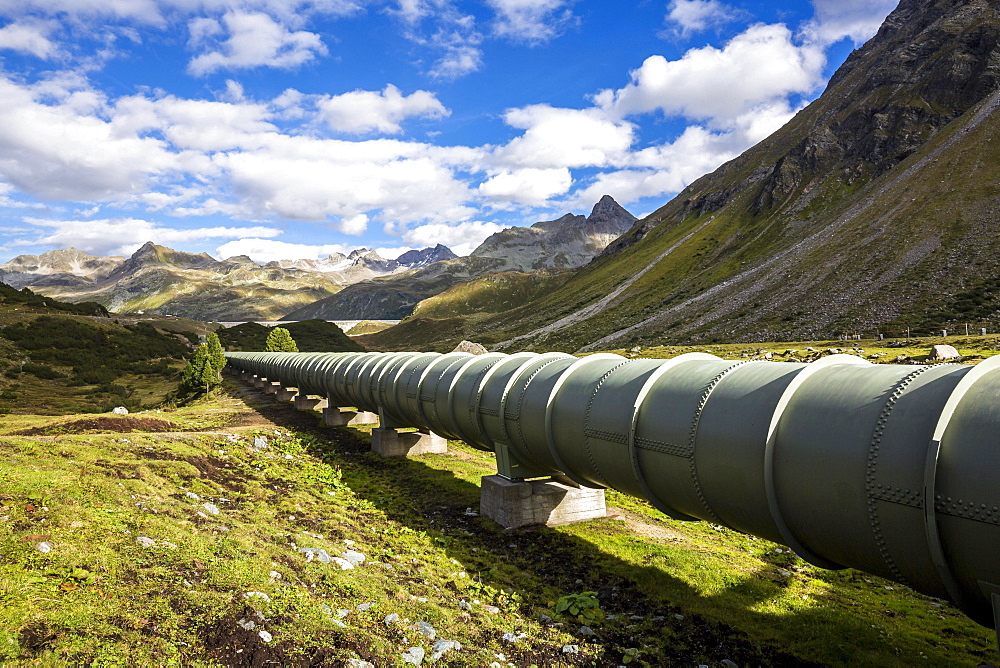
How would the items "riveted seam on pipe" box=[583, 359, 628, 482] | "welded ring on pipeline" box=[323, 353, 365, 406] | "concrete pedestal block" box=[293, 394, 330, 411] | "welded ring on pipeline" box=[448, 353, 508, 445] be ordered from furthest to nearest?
1. "concrete pedestal block" box=[293, 394, 330, 411]
2. "welded ring on pipeline" box=[323, 353, 365, 406]
3. "welded ring on pipeline" box=[448, 353, 508, 445]
4. "riveted seam on pipe" box=[583, 359, 628, 482]

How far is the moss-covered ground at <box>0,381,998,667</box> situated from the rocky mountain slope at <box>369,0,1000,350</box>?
7737 cm

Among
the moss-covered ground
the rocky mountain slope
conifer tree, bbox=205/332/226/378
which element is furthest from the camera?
the rocky mountain slope

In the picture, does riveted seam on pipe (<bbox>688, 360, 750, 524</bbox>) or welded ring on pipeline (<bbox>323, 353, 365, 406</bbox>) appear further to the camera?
welded ring on pipeline (<bbox>323, 353, 365, 406</bbox>)

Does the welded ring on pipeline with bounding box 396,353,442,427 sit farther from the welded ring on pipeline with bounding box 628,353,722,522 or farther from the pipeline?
the welded ring on pipeline with bounding box 628,353,722,522

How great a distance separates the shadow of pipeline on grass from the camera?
8.69m

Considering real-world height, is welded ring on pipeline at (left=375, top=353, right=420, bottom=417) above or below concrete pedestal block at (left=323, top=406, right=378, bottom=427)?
above

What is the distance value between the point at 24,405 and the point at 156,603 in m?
72.7

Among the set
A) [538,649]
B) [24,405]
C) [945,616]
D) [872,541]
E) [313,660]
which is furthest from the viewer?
[24,405]

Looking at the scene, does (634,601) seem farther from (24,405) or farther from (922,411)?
(24,405)

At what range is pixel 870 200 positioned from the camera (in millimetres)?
115188

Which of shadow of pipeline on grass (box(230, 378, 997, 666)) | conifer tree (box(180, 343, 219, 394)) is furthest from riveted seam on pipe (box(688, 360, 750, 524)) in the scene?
conifer tree (box(180, 343, 219, 394))

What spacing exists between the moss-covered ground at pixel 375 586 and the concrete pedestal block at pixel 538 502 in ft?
1.23

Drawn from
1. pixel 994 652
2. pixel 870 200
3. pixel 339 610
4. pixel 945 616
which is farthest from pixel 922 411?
pixel 870 200

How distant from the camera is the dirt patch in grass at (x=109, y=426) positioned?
78.7ft
